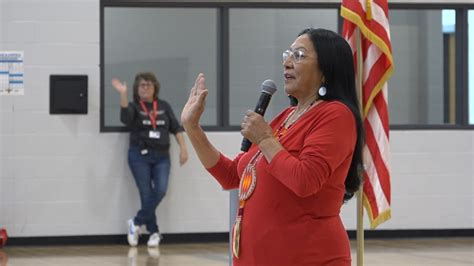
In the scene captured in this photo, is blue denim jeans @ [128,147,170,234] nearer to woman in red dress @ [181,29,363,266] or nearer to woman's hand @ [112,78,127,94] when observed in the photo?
woman's hand @ [112,78,127,94]

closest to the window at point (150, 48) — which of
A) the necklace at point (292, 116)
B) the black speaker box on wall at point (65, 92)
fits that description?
the black speaker box on wall at point (65, 92)

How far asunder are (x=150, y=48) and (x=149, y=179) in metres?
1.49

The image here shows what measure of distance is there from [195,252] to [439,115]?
3.51 m

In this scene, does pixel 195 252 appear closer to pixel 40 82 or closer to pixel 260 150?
pixel 40 82

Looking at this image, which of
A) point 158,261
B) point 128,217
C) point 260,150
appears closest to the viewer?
point 260,150

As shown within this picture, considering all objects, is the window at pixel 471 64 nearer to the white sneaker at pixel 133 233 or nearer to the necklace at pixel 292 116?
the white sneaker at pixel 133 233

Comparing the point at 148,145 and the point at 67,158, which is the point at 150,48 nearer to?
the point at 148,145

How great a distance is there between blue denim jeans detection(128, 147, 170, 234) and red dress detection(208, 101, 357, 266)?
22.4ft

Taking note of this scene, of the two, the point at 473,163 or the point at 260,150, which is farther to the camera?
the point at 473,163

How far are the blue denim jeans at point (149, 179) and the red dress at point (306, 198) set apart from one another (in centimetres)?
683

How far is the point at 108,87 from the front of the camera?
10273mm

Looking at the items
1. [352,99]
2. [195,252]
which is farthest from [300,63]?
[195,252]

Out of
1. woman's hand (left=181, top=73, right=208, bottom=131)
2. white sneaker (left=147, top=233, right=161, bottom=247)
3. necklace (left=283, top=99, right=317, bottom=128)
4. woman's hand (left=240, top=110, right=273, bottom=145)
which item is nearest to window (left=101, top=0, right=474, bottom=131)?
white sneaker (left=147, top=233, right=161, bottom=247)

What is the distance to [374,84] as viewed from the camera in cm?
648
